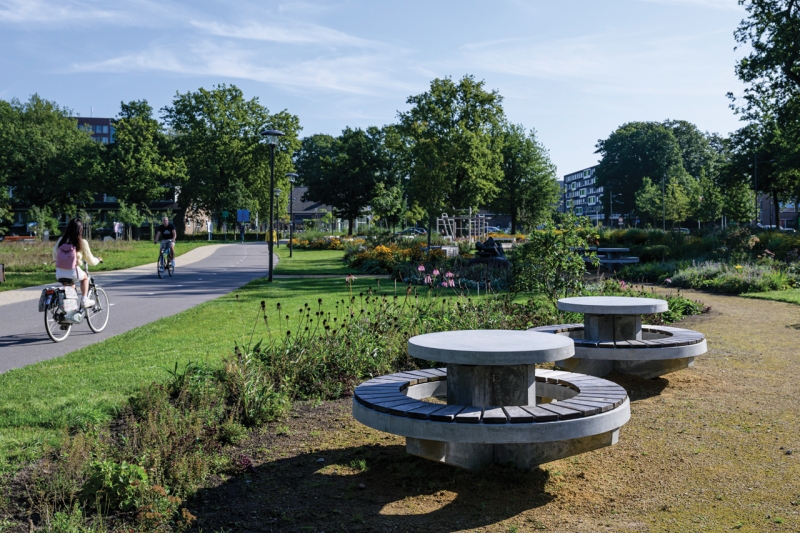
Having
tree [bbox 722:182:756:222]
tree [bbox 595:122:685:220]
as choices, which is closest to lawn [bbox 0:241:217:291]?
tree [bbox 722:182:756:222]

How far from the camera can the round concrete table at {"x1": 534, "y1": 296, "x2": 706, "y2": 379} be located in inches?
264

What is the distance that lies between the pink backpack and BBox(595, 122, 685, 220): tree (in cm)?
7355

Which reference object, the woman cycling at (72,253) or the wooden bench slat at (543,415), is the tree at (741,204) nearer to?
the woman cycling at (72,253)

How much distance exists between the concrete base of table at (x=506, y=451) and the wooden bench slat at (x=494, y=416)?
375mm

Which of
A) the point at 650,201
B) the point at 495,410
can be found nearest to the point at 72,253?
the point at 495,410

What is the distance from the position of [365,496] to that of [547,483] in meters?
1.12

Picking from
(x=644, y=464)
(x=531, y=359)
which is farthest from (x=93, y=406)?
(x=644, y=464)

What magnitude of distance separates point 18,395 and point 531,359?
446 cm

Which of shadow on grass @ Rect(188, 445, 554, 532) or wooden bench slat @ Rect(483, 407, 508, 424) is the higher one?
wooden bench slat @ Rect(483, 407, 508, 424)

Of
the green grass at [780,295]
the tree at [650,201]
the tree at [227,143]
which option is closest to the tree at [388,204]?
the tree at [227,143]

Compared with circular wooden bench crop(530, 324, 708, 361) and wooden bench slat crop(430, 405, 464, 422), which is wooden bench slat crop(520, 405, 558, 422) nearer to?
wooden bench slat crop(430, 405, 464, 422)

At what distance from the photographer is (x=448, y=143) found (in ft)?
103

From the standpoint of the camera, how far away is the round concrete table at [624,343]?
6.70 metres

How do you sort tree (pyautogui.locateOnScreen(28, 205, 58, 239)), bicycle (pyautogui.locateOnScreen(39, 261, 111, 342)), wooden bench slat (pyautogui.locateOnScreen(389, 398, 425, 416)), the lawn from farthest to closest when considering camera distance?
tree (pyautogui.locateOnScreen(28, 205, 58, 239)) < the lawn < bicycle (pyautogui.locateOnScreen(39, 261, 111, 342)) < wooden bench slat (pyautogui.locateOnScreen(389, 398, 425, 416))
